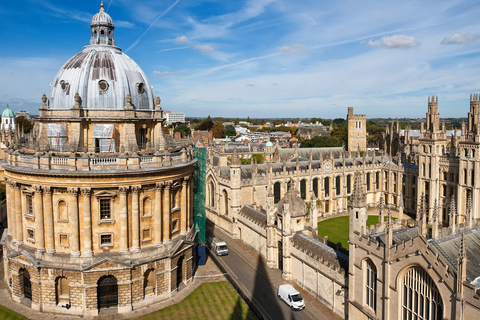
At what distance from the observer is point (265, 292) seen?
3067 centimetres

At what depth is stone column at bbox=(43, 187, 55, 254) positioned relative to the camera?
2677 centimetres

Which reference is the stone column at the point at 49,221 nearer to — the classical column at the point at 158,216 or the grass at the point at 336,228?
the classical column at the point at 158,216

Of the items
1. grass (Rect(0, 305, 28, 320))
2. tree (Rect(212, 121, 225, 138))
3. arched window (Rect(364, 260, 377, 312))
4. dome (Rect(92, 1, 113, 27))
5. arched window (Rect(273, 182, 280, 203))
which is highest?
dome (Rect(92, 1, 113, 27))

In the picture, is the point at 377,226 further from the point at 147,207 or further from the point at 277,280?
the point at 147,207

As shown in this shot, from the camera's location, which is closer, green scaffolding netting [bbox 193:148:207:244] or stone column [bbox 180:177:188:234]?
stone column [bbox 180:177:188:234]

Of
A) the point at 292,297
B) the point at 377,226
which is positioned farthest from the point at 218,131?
the point at 377,226

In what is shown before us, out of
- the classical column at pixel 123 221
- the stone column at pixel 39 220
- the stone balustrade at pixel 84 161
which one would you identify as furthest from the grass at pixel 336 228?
the stone column at pixel 39 220

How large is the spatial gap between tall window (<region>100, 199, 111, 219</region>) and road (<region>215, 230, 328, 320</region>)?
1281 cm

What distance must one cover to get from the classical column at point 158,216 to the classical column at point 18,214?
10303 millimetres

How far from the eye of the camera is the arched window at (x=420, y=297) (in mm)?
18906

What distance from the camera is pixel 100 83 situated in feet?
97.3

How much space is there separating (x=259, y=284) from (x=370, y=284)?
11.6 meters

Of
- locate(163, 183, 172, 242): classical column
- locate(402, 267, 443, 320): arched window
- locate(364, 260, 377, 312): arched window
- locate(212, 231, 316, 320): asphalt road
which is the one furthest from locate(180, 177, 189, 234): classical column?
Answer: locate(402, 267, 443, 320): arched window

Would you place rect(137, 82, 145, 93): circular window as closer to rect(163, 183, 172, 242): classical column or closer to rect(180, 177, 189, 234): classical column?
rect(180, 177, 189, 234): classical column
